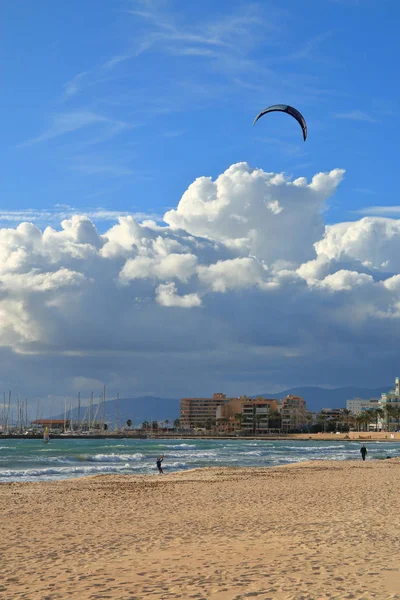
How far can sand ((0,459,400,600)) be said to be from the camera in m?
10.1

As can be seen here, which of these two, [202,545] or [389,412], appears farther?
[389,412]

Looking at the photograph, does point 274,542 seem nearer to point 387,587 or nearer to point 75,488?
point 387,587

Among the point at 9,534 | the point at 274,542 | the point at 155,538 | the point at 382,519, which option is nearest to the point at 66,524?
the point at 9,534

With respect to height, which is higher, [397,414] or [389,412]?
[389,412]

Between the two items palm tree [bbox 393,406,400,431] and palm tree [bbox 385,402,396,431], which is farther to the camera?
palm tree [bbox 385,402,396,431]

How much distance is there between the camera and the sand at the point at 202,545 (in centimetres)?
1015

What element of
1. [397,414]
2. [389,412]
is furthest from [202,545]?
[389,412]

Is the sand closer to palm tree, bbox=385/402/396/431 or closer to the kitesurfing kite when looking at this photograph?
the kitesurfing kite

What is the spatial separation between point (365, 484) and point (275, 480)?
487 cm

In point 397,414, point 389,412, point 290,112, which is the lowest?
point 397,414

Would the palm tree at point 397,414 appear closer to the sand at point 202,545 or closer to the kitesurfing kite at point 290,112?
the kitesurfing kite at point 290,112

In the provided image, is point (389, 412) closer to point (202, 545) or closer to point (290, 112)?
point (290, 112)

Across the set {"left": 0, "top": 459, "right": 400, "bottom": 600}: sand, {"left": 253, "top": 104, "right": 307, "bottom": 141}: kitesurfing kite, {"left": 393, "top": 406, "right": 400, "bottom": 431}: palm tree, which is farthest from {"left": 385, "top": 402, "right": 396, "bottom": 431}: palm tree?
{"left": 0, "top": 459, "right": 400, "bottom": 600}: sand

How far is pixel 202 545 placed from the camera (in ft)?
45.9
